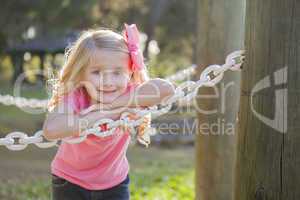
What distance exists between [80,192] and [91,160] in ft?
0.52

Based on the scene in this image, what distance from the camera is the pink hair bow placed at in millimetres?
2434

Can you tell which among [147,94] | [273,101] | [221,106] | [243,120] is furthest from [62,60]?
[273,101]

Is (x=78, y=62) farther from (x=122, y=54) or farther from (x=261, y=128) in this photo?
(x=261, y=128)

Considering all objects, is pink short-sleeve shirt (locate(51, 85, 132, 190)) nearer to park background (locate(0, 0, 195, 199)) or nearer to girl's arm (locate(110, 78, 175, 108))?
girl's arm (locate(110, 78, 175, 108))

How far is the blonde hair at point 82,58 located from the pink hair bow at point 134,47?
22mm

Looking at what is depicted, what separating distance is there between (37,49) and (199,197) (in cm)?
2941

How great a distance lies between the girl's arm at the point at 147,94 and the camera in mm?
2406

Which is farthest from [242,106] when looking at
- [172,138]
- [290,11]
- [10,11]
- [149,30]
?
[149,30]

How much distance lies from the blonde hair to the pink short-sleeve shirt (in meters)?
0.06

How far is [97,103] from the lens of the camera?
8.14ft

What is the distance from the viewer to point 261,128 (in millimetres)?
2273

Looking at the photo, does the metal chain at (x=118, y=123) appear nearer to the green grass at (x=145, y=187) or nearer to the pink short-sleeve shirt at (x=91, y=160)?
the pink short-sleeve shirt at (x=91, y=160)

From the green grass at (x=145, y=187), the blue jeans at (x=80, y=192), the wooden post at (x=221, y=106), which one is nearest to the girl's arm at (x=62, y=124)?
the blue jeans at (x=80, y=192)

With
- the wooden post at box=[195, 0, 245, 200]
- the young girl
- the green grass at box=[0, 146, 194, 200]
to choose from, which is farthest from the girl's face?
the green grass at box=[0, 146, 194, 200]
